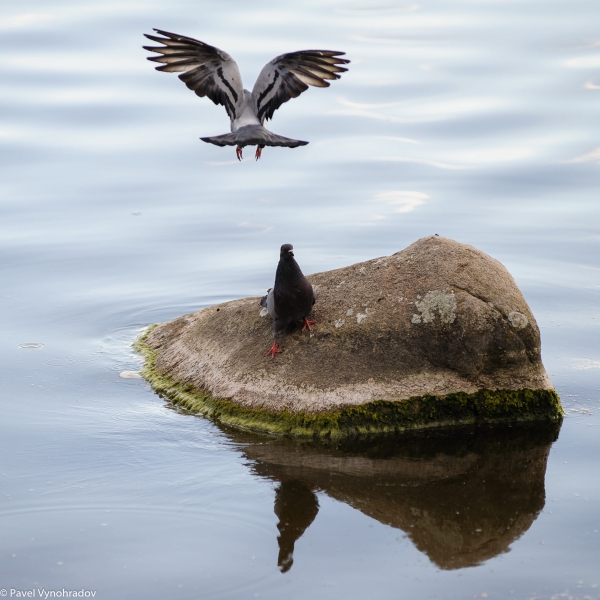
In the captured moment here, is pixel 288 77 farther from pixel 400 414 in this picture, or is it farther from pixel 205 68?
pixel 400 414

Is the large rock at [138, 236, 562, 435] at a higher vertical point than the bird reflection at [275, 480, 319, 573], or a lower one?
higher

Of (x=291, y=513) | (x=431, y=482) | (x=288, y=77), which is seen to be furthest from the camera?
(x=288, y=77)

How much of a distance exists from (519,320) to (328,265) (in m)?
4.10

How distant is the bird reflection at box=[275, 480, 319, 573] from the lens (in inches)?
214

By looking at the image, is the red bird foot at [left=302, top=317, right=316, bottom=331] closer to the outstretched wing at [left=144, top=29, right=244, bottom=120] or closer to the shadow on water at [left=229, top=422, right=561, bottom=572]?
the shadow on water at [left=229, top=422, right=561, bottom=572]

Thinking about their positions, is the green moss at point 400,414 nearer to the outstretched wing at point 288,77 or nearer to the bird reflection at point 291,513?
A: the bird reflection at point 291,513

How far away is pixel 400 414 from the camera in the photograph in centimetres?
693

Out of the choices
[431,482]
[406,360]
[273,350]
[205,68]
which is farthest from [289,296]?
[205,68]

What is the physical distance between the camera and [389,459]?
6.58m

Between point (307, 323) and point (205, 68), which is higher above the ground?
point (205, 68)

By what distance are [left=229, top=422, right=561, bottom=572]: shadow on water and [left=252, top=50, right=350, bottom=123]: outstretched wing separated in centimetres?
275

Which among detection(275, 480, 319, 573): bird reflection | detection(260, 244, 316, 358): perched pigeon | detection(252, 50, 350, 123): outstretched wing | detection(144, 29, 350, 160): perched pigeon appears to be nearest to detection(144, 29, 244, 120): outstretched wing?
detection(144, 29, 350, 160): perched pigeon

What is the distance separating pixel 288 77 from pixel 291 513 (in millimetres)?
3646

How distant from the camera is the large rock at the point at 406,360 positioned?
6.93 metres
